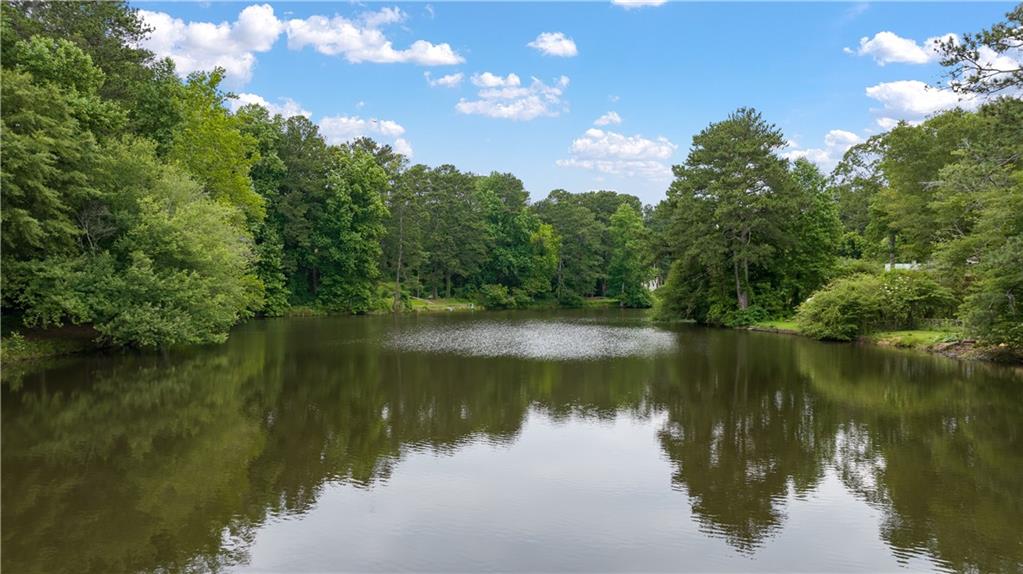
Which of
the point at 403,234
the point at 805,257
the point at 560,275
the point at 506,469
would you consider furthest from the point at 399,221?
the point at 506,469

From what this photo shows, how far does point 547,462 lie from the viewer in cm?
1109

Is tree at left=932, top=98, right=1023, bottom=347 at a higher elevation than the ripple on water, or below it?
higher

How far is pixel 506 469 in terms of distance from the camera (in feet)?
34.8

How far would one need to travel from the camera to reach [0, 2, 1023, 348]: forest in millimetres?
20062

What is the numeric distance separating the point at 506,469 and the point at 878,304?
2468 cm

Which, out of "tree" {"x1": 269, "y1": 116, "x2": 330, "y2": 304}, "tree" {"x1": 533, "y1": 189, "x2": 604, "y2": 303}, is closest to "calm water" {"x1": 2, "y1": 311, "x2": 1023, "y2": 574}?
"tree" {"x1": 269, "y1": 116, "x2": 330, "y2": 304}

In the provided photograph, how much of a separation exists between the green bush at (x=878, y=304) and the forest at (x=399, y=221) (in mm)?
116

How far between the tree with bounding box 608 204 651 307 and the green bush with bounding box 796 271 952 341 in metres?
37.0

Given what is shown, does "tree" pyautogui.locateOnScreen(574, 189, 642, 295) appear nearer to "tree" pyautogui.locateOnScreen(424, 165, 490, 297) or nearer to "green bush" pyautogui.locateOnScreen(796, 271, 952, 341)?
"tree" pyautogui.locateOnScreen(424, 165, 490, 297)

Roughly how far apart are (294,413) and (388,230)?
44.5 m

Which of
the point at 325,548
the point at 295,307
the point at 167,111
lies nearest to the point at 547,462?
the point at 325,548

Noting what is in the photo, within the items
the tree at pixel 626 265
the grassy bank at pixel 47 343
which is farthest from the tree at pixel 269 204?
the tree at pixel 626 265

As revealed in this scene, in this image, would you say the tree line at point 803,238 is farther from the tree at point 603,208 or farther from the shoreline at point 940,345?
the tree at point 603,208

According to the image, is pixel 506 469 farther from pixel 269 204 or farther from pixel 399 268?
pixel 399 268
